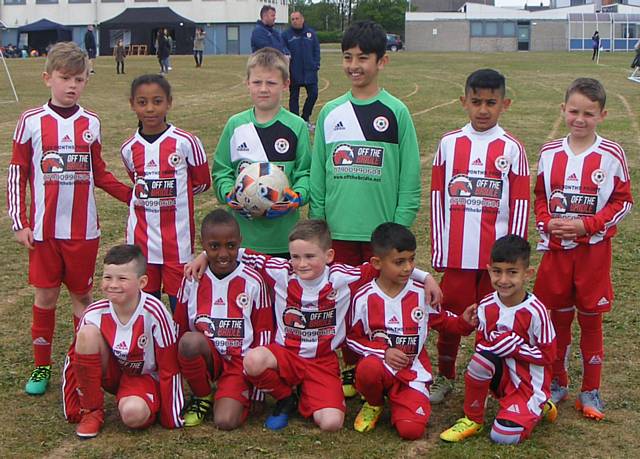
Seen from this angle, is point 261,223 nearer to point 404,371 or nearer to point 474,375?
point 404,371

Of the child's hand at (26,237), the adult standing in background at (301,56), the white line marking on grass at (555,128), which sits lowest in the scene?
the child's hand at (26,237)

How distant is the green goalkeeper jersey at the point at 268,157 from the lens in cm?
478

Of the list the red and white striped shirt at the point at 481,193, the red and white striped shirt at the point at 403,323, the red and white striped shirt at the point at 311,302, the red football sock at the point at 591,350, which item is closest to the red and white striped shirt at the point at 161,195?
the red and white striped shirt at the point at 311,302

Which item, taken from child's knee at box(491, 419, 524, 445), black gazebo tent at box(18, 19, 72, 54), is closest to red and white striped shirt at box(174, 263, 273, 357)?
child's knee at box(491, 419, 524, 445)

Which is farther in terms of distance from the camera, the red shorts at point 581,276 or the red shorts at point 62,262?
the red shorts at point 62,262

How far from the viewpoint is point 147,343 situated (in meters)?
4.32

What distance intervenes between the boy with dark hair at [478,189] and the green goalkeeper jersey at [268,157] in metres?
0.78

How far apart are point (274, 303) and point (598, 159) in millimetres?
1813

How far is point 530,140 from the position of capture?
46.9 ft

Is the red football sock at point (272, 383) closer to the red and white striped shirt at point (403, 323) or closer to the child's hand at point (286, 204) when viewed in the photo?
the red and white striped shirt at point (403, 323)

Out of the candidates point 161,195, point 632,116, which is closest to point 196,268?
point 161,195

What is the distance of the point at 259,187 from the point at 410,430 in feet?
4.71

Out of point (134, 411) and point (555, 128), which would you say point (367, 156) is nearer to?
point (134, 411)

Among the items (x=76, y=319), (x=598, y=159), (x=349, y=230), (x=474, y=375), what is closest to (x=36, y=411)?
(x=76, y=319)
